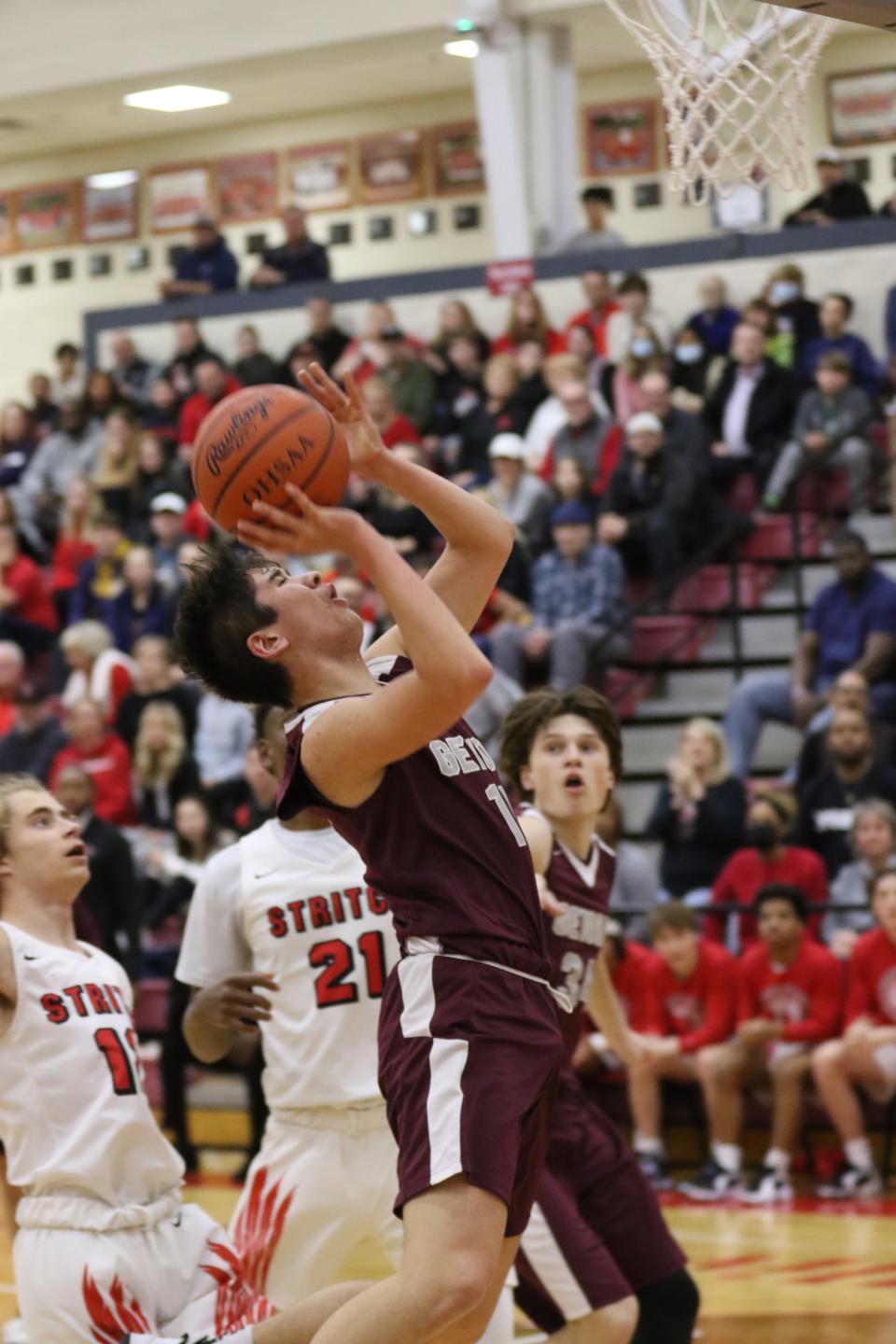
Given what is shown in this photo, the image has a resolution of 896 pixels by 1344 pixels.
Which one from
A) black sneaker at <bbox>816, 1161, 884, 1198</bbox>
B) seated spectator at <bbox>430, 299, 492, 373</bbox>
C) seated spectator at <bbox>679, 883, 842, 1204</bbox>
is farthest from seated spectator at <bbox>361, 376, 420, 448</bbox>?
black sneaker at <bbox>816, 1161, 884, 1198</bbox>

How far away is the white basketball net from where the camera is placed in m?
6.30

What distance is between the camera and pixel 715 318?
1354 cm

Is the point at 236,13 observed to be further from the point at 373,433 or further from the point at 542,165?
the point at 373,433

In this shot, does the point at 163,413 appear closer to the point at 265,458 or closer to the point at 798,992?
the point at 798,992

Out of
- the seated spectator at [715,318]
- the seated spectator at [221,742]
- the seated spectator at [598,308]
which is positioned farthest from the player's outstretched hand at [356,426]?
the seated spectator at [598,308]

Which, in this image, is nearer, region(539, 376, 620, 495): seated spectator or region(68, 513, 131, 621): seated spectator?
region(539, 376, 620, 495): seated spectator

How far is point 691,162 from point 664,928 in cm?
365

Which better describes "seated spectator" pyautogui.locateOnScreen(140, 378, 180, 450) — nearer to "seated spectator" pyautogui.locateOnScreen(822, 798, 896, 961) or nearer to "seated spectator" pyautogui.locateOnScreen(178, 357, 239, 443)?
"seated spectator" pyautogui.locateOnScreen(178, 357, 239, 443)

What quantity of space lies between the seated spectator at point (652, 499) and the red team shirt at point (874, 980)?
3.68 m

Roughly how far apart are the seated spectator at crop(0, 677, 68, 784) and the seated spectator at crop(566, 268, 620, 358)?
434cm

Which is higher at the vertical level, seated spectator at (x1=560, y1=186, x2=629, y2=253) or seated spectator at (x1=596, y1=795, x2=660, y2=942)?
seated spectator at (x1=560, y1=186, x2=629, y2=253)

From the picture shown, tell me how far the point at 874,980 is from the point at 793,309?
19.1ft

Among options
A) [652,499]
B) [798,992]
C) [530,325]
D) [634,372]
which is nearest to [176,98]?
[530,325]

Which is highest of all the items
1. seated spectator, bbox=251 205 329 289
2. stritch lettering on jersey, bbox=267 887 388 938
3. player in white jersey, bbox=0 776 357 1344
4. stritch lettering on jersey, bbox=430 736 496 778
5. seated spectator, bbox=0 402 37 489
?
seated spectator, bbox=251 205 329 289
